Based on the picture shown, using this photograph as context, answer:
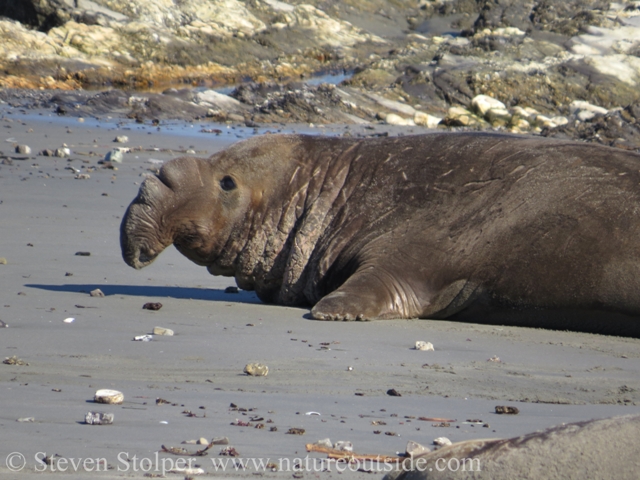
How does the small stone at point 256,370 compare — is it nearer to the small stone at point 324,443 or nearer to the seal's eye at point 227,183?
the small stone at point 324,443

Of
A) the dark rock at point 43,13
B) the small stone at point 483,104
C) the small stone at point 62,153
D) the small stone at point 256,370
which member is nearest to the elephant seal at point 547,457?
the small stone at point 256,370

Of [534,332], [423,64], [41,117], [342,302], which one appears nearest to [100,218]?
[342,302]

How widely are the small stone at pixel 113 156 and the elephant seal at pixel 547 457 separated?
11.4 m

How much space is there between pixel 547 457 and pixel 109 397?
2.01 metres

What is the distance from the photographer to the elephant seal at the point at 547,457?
2.41m

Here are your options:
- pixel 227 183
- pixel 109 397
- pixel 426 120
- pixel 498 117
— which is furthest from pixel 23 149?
pixel 498 117

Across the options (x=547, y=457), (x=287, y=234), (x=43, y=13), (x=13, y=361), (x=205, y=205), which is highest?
(x=547, y=457)

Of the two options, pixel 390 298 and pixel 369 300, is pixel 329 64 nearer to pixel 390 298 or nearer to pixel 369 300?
pixel 390 298

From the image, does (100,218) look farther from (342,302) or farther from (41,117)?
(41,117)

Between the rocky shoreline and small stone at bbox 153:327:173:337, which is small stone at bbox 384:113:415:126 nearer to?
the rocky shoreline

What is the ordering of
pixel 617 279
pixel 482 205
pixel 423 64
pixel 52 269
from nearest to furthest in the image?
1. pixel 617 279
2. pixel 482 205
3. pixel 52 269
4. pixel 423 64

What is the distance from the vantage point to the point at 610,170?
6785 millimetres

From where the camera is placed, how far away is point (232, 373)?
184 inches

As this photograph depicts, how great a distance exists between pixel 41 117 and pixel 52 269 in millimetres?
12169
